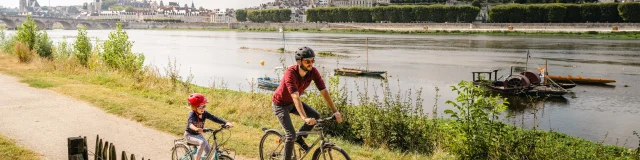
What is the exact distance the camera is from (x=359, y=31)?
113688 millimetres

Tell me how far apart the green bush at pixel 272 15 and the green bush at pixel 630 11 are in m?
83.3

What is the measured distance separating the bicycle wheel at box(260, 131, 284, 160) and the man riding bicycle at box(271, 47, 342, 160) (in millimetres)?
257

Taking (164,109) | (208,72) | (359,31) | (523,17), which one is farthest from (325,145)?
(359,31)

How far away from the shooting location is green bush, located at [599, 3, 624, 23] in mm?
89062

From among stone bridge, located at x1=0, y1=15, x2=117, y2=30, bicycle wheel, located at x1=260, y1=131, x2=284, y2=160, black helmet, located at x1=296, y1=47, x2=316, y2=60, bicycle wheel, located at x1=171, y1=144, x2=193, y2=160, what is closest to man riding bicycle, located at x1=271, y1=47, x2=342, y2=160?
black helmet, located at x1=296, y1=47, x2=316, y2=60

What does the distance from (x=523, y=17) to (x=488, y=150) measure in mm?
96413

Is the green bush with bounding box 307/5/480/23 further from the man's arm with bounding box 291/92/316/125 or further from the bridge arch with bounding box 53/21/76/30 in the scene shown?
the man's arm with bounding box 291/92/316/125

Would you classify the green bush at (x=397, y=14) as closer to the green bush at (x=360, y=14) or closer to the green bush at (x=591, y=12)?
the green bush at (x=360, y=14)

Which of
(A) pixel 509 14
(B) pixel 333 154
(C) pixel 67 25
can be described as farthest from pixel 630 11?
(C) pixel 67 25

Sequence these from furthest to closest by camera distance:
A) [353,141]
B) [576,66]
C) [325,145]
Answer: [576,66] < [353,141] < [325,145]

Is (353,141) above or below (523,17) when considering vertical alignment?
below

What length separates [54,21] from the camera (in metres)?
158

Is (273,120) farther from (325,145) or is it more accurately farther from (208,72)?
(208,72)

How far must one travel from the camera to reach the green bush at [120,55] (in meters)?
20.1
